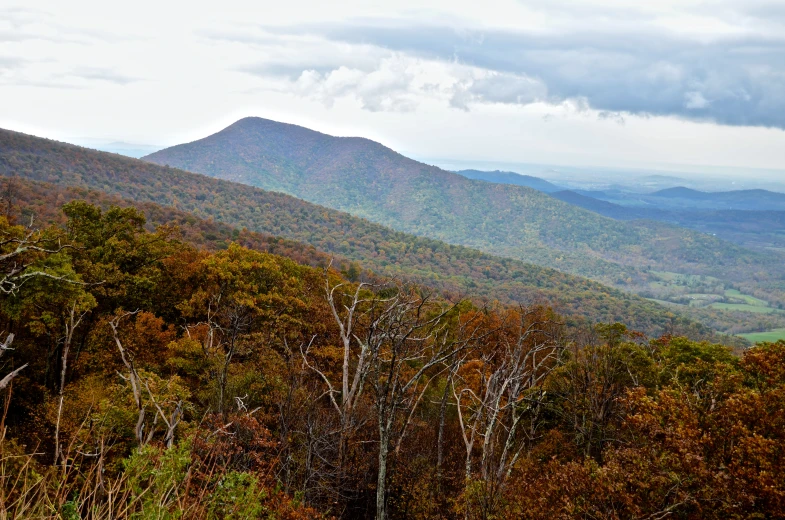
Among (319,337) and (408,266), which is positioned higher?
(319,337)

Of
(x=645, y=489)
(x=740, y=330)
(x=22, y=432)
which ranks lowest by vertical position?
(x=740, y=330)

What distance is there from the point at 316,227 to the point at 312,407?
6005 inches

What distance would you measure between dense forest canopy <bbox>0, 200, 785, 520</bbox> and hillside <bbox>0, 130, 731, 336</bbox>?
8645cm

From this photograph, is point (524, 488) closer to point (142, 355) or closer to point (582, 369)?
point (582, 369)

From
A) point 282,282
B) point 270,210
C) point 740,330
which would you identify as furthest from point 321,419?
point 740,330

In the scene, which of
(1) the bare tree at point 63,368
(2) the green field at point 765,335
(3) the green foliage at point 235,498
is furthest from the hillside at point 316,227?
(3) the green foliage at point 235,498

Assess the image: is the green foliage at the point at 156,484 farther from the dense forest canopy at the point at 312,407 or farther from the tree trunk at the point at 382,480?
the tree trunk at the point at 382,480

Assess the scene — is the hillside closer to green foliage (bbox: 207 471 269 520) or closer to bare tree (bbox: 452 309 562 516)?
bare tree (bbox: 452 309 562 516)

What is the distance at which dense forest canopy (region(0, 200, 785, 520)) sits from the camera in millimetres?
8430

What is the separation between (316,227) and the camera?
166875mm

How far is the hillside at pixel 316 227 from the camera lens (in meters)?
124

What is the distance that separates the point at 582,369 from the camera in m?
20.2

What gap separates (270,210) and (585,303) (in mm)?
104356

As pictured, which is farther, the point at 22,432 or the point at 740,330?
the point at 740,330
